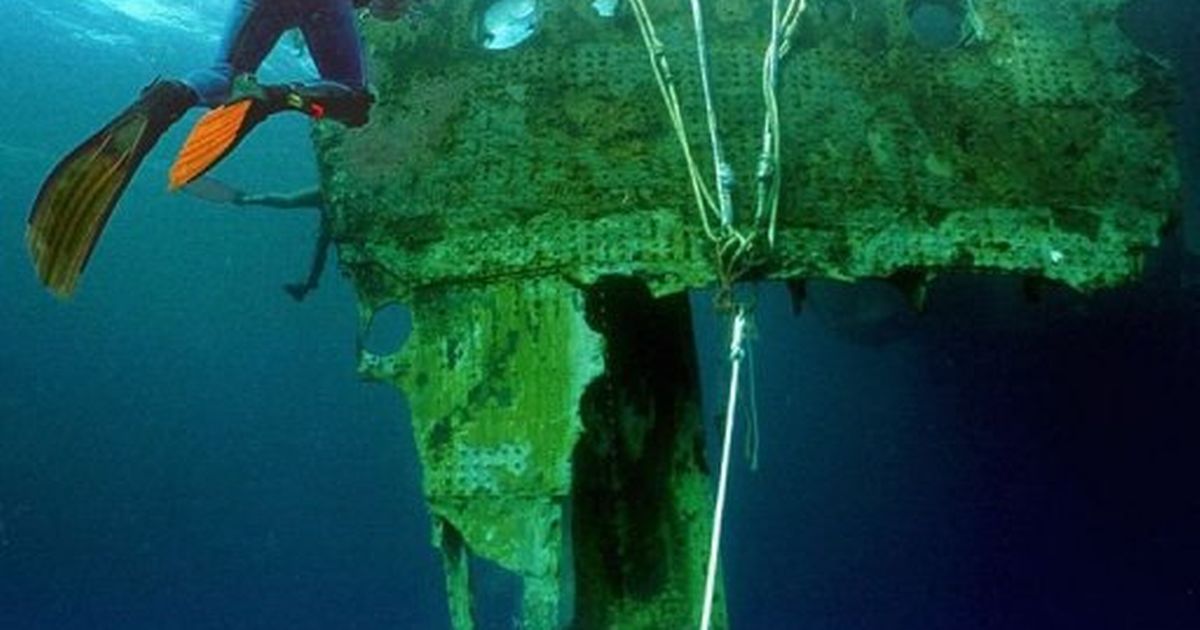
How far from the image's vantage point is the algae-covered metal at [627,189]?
15.3 ft

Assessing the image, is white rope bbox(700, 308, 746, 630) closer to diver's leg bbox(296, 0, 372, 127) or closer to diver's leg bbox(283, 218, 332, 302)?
diver's leg bbox(296, 0, 372, 127)

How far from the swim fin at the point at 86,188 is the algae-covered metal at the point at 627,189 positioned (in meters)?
0.91

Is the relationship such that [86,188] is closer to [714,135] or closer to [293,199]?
[293,199]

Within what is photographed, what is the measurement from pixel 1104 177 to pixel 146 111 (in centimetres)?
492

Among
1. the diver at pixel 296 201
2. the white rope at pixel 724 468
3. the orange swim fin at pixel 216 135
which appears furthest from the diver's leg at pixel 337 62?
the white rope at pixel 724 468

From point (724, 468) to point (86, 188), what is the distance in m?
3.50

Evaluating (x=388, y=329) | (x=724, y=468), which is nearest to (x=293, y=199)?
(x=724, y=468)

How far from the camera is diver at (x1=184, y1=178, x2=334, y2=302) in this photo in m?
6.07

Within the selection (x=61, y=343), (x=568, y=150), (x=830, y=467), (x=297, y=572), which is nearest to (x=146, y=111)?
(x=568, y=150)

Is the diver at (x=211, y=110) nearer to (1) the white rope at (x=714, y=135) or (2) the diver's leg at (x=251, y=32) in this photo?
(2) the diver's leg at (x=251, y=32)

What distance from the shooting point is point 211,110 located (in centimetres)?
539

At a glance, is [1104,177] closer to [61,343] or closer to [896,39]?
[896,39]

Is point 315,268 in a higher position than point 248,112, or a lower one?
lower

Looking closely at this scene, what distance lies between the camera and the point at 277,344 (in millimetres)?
72938
